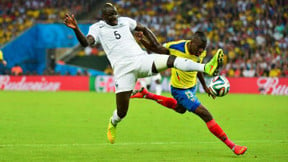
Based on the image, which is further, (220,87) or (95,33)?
(95,33)

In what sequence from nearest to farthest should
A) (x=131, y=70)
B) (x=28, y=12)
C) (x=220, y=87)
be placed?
1. (x=220, y=87)
2. (x=131, y=70)
3. (x=28, y=12)

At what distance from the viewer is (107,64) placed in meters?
38.3

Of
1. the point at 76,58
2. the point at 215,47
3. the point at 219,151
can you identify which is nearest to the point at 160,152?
the point at 219,151

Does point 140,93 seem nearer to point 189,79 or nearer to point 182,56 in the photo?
point 189,79

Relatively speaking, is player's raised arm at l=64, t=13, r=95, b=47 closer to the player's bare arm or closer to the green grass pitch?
the player's bare arm

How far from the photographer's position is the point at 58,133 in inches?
517

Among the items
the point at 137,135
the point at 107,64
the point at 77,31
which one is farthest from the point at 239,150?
the point at 107,64

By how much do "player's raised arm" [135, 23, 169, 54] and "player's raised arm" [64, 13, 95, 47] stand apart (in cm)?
93

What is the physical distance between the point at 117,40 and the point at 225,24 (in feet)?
87.1

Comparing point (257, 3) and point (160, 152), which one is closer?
point (160, 152)

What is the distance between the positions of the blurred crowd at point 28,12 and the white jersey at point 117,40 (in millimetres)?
32001

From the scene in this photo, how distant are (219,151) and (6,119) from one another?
813 centimetres

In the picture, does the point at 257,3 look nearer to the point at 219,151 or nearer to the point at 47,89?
the point at 47,89

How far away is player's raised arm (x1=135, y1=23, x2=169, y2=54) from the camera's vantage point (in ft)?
33.6
